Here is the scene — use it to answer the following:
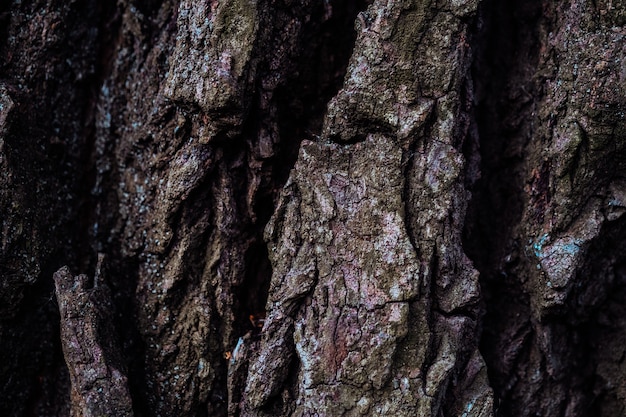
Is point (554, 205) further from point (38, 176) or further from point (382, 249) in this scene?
point (38, 176)

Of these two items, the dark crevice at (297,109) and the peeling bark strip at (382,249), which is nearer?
the peeling bark strip at (382,249)

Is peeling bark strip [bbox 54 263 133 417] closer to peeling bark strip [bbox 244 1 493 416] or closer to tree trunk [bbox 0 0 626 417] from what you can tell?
tree trunk [bbox 0 0 626 417]

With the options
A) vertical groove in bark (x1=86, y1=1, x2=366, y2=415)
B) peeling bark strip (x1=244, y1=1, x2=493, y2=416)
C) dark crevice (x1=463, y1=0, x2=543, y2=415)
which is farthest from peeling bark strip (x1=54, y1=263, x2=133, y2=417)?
dark crevice (x1=463, y1=0, x2=543, y2=415)

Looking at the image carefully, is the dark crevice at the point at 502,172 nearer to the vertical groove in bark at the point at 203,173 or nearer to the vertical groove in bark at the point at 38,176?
the vertical groove in bark at the point at 203,173

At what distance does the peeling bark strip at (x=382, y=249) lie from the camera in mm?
2188

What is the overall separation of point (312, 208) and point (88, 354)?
3.60 ft

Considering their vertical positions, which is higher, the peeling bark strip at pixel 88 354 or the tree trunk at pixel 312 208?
the tree trunk at pixel 312 208

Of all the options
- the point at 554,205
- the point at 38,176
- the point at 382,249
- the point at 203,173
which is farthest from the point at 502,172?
the point at 38,176

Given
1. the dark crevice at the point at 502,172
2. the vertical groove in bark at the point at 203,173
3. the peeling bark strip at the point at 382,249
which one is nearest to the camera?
the peeling bark strip at the point at 382,249

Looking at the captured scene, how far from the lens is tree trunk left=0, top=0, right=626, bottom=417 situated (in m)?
2.26

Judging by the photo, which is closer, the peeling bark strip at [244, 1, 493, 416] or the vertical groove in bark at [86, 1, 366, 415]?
the peeling bark strip at [244, 1, 493, 416]

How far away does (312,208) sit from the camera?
2.32 m

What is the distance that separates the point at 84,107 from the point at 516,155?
211 centimetres

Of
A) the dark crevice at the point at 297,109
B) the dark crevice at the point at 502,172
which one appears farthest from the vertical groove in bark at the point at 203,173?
the dark crevice at the point at 502,172
